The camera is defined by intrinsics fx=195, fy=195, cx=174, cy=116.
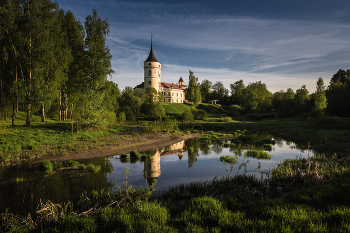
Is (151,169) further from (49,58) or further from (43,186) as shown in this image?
(49,58)

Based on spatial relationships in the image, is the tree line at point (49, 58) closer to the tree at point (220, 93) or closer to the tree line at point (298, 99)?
the tree line at point (298, 99)

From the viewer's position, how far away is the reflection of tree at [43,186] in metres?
7.17

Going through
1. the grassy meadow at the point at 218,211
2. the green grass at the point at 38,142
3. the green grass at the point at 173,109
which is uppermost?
the green grass at the point at 173,109

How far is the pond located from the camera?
766 cm

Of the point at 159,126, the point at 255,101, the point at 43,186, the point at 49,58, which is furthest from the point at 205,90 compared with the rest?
the point at 43,186

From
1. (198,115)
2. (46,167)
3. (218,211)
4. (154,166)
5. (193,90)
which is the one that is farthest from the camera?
(193,90)

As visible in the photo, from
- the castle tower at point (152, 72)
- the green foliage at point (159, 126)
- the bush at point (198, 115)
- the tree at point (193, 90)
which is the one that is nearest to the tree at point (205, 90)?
the tree at point (193, 90)

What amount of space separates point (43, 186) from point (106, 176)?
9.18ft

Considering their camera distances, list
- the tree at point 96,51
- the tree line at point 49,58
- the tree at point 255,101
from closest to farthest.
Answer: the tree line at point 49,58 → the tree at point 96,51 → the tree at point 255,101

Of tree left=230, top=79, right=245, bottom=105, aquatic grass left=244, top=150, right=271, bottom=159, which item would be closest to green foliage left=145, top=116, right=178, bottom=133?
aquatic grass left=244, top=150, right=271, bottom=159

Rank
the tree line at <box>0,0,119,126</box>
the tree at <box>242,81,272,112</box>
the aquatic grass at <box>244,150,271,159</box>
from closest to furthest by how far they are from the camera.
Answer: the aquatic grass at <box>244,150,271,159</box> → the tree line at <box>0,0,119,126</box> → the tree at <box>242,81,272,112</box>

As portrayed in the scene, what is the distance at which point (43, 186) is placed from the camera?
8570 millimetres

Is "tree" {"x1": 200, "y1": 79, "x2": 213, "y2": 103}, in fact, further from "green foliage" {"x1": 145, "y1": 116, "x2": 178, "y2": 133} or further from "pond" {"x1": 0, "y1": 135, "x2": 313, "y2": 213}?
"pond" {"x1": 0, "y1": 135, "x2": 313, "y2": 213}

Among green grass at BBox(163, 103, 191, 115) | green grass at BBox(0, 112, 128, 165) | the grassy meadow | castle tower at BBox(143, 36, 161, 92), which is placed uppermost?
castle tower at BBox(143, 36, 161, 92)
